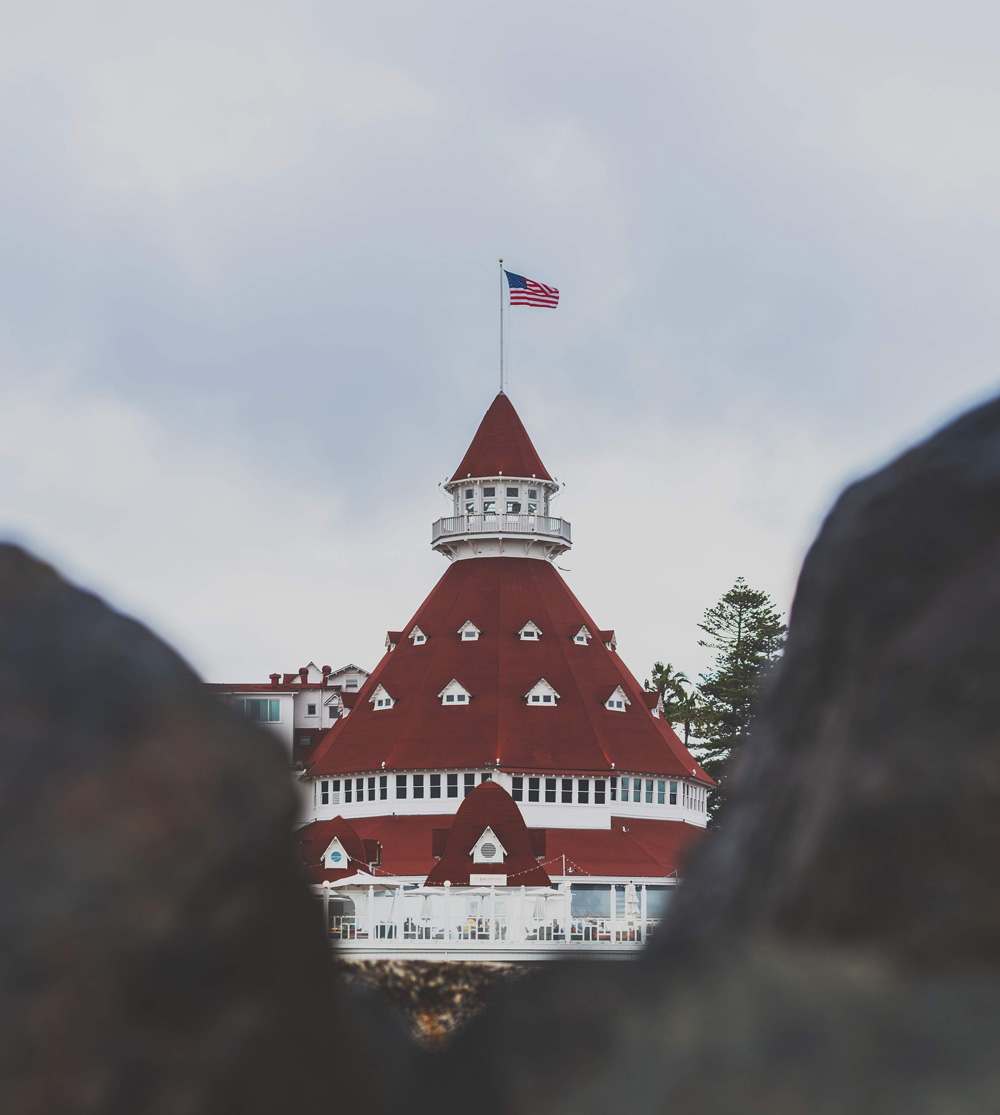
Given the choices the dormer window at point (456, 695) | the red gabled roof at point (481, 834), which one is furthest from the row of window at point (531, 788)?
A: the red gabled roof at point (481, 834)

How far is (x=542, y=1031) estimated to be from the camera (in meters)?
2.09

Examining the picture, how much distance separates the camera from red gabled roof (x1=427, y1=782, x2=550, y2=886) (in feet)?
177

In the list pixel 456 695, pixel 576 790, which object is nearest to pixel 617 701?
pixel 576 790

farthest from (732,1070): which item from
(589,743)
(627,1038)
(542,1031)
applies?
(589,743)

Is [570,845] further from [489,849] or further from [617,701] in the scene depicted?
[617,701]

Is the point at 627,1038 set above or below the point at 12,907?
below

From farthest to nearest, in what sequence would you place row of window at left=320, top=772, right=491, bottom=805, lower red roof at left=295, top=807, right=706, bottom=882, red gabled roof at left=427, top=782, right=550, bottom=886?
row of window at left=320, top=772, right=491, bottom=805 → lower red roof at left=295, top=807, right=706, bottom=882 → red gabled roof at left=427, top=782, right=550, bottom=886

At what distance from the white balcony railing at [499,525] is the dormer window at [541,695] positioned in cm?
848

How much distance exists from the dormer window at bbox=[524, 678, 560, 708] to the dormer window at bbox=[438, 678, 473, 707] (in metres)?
2.48

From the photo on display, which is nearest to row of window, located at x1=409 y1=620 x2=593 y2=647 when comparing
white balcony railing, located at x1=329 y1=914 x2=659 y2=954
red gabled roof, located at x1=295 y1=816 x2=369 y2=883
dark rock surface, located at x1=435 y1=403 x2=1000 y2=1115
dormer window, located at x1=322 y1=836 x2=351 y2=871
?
red gabled roof, located at x1=295 y1=816 x2=369 y2=883

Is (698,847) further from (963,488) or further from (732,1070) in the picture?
(732,1070)

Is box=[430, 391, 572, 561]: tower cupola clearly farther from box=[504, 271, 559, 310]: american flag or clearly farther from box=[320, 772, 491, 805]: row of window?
box=[320, 772, 491, 805]: row of window

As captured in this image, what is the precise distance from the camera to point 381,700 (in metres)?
70.2

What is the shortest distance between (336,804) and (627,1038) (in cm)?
6742
